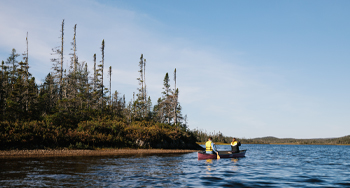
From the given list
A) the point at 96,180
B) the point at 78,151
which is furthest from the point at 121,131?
the point at 96,180

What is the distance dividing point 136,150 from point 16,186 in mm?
26362

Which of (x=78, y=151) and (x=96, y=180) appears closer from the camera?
(x=96, y=180)

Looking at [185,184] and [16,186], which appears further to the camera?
[185,184]

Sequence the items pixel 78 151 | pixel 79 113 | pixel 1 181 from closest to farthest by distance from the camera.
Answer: pixel 1 181
pixel 78 151
pixel 79 113

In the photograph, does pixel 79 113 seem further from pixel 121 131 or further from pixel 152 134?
pixel 152 134

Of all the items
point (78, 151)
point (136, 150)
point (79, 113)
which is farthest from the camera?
point (79, 113)

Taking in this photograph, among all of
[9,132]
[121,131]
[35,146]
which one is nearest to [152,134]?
[121,131]

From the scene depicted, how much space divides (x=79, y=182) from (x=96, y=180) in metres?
0.97

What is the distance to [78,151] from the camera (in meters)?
30.6

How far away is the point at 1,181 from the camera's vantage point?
38.8 feet

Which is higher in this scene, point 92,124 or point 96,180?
point 92,124

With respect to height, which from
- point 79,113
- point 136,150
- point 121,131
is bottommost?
point 136,150

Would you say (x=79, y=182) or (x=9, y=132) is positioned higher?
(x=9, y=132)

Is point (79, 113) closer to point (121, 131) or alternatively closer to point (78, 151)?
point (121, 131)
